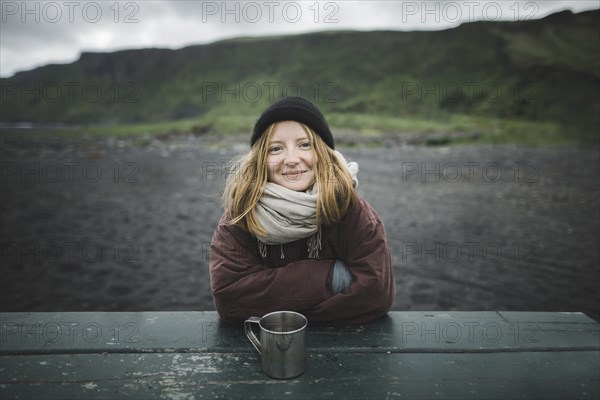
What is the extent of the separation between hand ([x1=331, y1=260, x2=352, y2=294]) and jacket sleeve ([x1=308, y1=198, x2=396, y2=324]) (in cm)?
4

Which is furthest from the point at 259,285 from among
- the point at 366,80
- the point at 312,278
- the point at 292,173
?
the point at 366,80

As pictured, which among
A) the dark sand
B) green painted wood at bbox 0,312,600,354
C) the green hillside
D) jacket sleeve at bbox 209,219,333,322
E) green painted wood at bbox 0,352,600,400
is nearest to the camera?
green painted wood at bbox 0,352,600,400

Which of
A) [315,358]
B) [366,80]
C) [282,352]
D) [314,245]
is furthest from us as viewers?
[366,80]

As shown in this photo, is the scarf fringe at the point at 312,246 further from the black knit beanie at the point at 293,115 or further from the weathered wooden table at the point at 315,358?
the black knit beanie at the point at 293,115

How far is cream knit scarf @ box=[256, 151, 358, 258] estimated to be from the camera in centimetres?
254

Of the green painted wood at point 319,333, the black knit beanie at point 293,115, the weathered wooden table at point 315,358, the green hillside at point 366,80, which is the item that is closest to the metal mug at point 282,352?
the weathered wooden table at point 315,358

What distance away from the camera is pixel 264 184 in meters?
2.71

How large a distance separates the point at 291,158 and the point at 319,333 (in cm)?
116

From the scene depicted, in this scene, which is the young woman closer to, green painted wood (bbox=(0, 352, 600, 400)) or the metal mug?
green painted wood (bbox=(0, 352, 600, 400))

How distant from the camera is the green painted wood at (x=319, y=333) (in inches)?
92.9

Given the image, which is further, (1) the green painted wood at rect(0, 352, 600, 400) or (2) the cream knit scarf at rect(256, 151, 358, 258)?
(2) the cream knit scarf at rect(256, 151, 358, 258)

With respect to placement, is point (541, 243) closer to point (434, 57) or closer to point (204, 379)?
point (204, 379)

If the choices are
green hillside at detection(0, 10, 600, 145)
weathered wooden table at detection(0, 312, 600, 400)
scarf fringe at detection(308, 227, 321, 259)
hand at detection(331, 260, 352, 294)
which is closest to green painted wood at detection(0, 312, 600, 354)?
weathered wooden table at detection(0, 312, 600, 400)

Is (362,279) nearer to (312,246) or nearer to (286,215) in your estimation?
(312,246)
